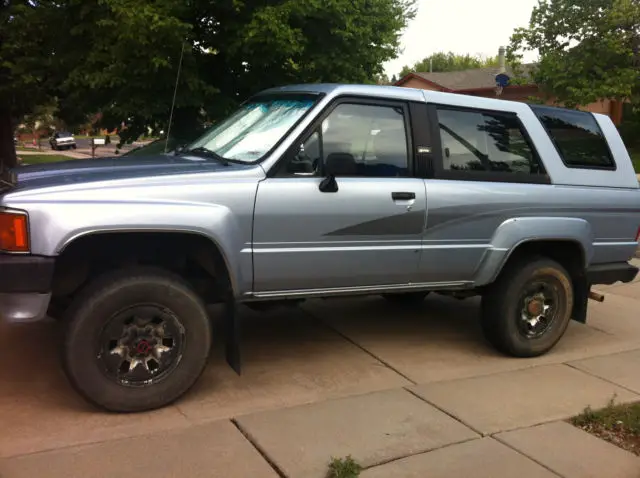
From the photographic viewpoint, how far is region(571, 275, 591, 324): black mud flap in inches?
207

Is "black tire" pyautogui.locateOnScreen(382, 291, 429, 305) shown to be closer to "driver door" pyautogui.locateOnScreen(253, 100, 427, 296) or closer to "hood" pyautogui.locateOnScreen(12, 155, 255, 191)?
"driver door" pyautogui.locateOnScreen(253, 100, 427, 296)

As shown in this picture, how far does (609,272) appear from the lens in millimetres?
5250

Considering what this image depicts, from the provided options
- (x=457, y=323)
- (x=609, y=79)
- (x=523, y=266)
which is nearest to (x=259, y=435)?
(x=523, y=266)

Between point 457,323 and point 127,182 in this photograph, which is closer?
point 127,182

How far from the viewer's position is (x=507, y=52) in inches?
1070

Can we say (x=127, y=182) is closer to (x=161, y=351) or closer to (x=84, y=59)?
(x=161, y=351)

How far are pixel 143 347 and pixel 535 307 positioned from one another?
3.13 metres

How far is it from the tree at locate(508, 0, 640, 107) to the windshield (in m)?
21.6

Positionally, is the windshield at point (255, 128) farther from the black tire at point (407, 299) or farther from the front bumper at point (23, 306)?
the black tire at point (407, 299)

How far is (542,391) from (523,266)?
1019 mm

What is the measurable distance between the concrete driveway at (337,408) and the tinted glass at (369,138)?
154 cm

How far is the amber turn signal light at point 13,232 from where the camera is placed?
329 centimetres

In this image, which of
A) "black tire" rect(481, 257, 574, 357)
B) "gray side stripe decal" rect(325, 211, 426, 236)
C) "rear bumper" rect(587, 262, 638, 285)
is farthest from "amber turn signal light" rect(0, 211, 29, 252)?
"rear bumper" rect(587, 262, 638, 285)

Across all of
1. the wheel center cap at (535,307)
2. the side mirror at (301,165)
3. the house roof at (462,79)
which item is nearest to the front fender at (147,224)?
the side mirror at (301,165)
